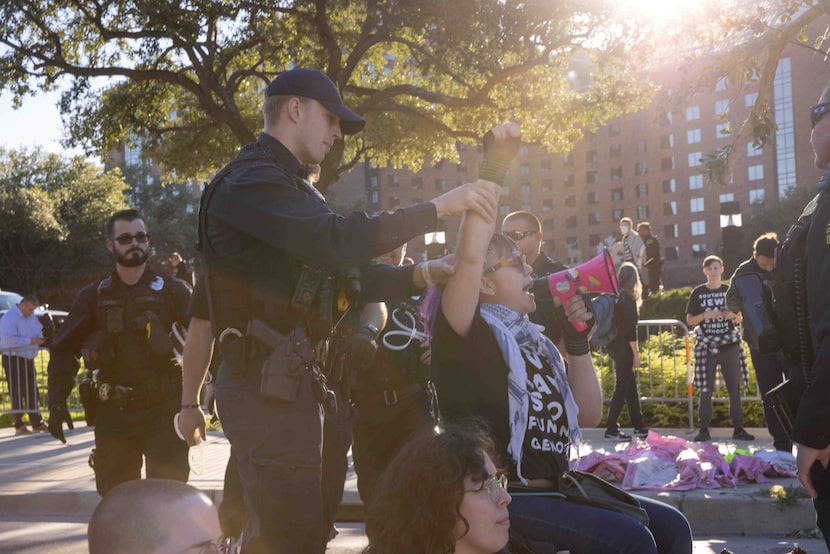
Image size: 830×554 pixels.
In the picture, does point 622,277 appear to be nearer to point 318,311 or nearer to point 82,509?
point 82,509

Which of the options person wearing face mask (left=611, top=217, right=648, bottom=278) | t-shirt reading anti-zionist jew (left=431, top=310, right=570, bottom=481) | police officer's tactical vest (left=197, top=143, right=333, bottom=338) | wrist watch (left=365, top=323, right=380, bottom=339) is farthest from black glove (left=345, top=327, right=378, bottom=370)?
person wearing face mask (left=611, top=217, right=648, bottom=278)

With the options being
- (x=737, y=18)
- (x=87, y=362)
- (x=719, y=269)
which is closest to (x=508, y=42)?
(x=737, y=18)

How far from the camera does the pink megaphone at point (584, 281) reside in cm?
370

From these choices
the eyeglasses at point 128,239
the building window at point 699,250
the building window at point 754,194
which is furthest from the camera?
the building window at point 699,250

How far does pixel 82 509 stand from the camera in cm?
824

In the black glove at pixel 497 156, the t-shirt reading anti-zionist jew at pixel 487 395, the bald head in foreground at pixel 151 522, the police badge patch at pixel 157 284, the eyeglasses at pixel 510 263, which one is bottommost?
the bald head in foreground at pixel 151 522

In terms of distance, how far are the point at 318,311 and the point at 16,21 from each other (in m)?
17.8

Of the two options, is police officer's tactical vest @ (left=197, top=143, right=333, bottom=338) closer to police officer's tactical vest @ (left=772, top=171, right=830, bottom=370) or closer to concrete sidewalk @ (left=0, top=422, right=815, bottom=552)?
police officer's tactical vest @ (left=772, top=171, right=830, bottom=370)

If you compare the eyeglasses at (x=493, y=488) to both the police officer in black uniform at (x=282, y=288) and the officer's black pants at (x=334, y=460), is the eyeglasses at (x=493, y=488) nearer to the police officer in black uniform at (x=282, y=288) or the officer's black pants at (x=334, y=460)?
the police officer in black uniform at (x=282, y=288)

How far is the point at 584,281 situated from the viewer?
12.1 feet

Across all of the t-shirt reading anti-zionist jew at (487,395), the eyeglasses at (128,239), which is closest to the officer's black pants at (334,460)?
the t-shirt reading anti-zionist jew at (487,395)

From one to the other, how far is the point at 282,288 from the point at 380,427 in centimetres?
243

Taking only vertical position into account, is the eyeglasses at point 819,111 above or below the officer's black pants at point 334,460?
above

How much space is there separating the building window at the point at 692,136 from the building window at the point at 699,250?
32.2ft
